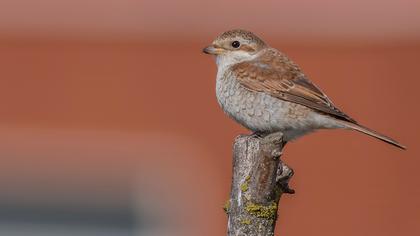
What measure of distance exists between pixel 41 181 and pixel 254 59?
691 cm

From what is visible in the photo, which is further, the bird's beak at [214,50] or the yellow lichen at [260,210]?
the bird's beak at [214,50]

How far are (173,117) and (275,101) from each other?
6.43 m

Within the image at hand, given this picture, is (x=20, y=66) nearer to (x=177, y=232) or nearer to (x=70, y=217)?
(x=70, y=217)

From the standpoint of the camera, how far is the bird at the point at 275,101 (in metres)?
7.01

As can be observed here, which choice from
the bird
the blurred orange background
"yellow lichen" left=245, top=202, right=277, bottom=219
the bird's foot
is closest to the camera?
"yellow lichen" left=245, top=202, right=277, bottom=219

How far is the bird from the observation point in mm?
7008

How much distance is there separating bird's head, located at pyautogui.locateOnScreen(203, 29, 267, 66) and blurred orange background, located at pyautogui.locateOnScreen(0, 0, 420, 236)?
15.8 ft

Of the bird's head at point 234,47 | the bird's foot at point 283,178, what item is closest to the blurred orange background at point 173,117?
the bird's head at point 234,47

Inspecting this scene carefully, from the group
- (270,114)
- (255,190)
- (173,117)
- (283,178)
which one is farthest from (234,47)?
(173,117)

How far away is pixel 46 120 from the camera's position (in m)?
13.7

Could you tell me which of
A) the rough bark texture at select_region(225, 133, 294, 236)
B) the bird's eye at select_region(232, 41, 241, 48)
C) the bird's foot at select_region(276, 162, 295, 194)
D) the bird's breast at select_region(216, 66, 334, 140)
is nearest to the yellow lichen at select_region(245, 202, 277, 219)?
the rough bark texture at select_region(225, 133, 294, 236)

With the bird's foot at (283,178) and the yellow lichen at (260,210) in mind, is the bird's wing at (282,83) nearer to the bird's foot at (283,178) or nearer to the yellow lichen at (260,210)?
the bird's foot at (283,178)

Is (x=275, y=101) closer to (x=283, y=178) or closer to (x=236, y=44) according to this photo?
(x=236, y=44)

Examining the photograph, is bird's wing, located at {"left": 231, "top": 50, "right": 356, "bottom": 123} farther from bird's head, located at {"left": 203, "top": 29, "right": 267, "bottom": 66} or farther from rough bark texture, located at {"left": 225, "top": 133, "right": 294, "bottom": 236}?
rough bark texture, located at {"left": 225, "top": 133, "right": 294, "bottom": 236}
